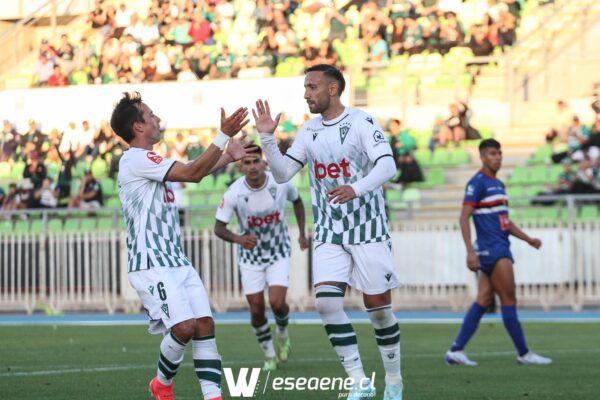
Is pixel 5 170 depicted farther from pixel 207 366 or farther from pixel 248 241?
pixel 207 366

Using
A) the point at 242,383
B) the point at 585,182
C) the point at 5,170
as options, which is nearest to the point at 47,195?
the point at 5,170

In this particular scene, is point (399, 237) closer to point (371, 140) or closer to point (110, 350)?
point (110, 350)

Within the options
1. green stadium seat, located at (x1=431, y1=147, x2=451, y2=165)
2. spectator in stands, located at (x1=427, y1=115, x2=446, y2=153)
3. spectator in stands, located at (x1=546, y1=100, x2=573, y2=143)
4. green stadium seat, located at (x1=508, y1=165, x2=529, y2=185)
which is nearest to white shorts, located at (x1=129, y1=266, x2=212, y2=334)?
green stadium seat, located at (x1=508, y1=165, x2=529, y2=185)

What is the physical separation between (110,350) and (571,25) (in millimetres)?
16839

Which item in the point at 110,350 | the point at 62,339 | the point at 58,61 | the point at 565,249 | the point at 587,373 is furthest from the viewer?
the point at 58,61

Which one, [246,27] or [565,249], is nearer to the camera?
[565,249]

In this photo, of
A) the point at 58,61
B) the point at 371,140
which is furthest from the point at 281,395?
the point at 58,61

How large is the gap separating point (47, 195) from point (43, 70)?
6990 millimetres

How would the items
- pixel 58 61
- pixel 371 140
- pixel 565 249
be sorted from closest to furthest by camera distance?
pixel 371 140
pixel 565 249
pixel 58 61

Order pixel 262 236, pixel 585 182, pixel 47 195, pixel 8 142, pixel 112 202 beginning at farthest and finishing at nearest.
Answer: pixel 8 142 → pixel 112 202 → pixel 47 195 → pixel 585 182 → pixel 262 236

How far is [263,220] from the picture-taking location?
13578mm

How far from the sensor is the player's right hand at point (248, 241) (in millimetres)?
12922

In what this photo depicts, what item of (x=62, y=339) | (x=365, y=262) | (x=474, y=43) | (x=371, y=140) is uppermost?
(x=474, y=43)

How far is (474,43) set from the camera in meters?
28.0
